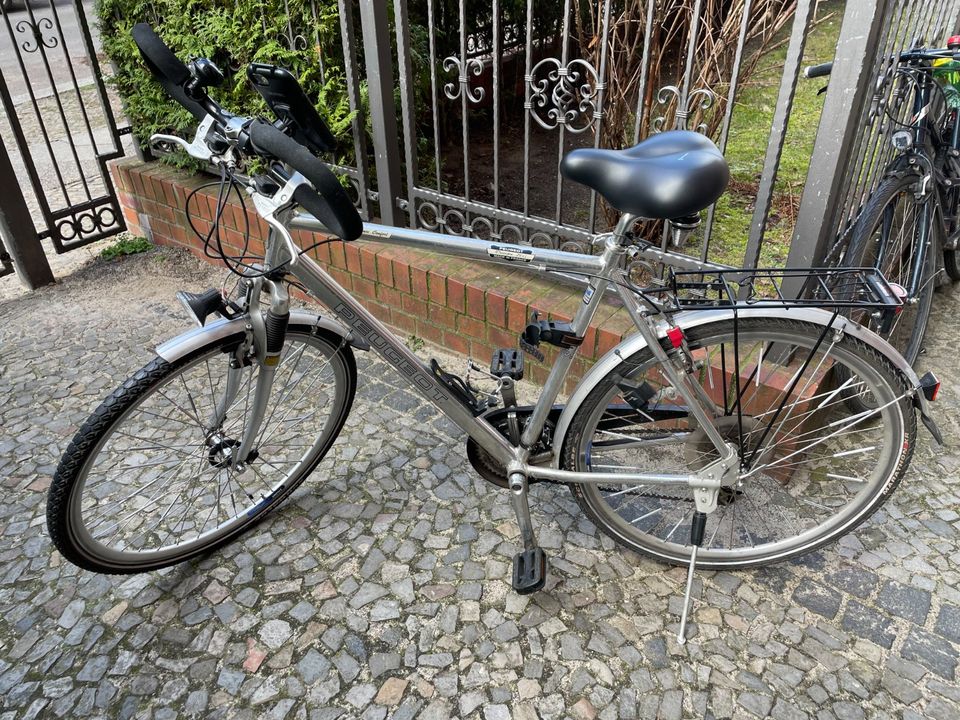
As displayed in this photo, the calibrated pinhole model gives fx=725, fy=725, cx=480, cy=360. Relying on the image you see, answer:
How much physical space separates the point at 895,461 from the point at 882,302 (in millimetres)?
579

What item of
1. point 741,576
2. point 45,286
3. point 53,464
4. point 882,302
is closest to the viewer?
point 882,302

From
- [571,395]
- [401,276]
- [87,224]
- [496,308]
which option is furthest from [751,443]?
[87,224]

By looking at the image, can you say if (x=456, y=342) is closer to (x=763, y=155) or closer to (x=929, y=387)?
(x=929, y=387)

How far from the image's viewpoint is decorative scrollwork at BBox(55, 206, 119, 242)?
432cm

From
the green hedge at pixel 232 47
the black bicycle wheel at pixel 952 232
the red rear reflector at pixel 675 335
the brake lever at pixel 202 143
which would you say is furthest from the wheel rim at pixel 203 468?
the black bicycle wheel at pixel 952 232

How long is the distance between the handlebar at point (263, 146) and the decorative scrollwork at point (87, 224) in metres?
3.01

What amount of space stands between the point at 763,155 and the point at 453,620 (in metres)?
3.97

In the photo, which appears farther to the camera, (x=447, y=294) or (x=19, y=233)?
(x=19, y=233)

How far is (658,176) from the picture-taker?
1.72 m

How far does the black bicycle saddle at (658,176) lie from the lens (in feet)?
5.61

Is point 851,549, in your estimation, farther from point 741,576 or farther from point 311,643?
point 311,643

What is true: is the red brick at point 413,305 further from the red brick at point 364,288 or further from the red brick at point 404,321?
the red brick at point 364,288

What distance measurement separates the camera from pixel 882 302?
6.01ft

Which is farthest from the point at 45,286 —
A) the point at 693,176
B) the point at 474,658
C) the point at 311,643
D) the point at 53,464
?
the point at 693,176
